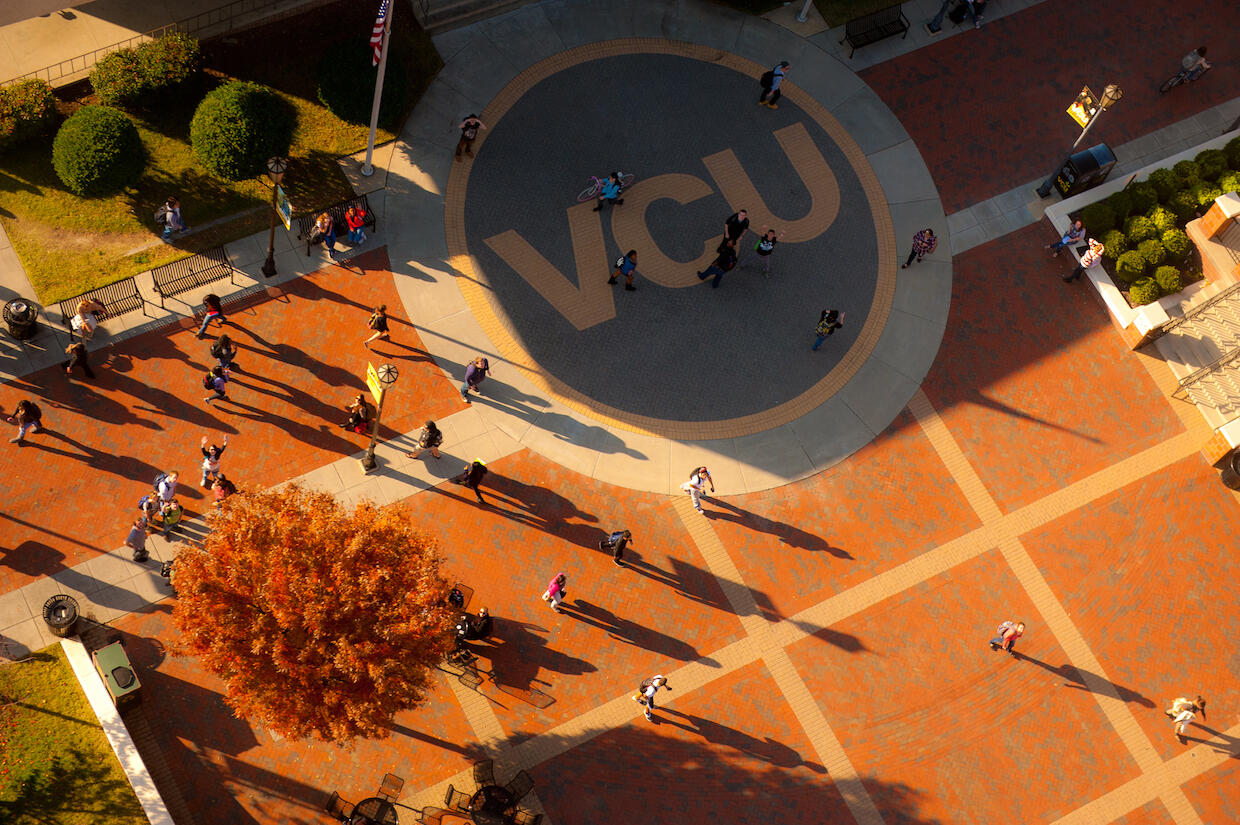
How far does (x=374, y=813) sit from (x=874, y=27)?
82.5 ft

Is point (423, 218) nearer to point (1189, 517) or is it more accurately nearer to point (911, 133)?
point (911, 133)

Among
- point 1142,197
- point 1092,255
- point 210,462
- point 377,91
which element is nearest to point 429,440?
point 210,462

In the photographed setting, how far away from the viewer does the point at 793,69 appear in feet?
99.7

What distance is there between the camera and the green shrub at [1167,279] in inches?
1082

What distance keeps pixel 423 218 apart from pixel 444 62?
5007 mm

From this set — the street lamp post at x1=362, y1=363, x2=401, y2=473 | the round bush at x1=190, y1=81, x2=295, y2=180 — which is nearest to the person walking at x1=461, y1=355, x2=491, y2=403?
the street lamp post at x1=362, y1=363, x2=401, y2=473

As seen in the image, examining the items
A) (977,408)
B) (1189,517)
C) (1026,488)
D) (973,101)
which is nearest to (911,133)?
(973,101)

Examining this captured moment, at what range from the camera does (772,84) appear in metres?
29.0

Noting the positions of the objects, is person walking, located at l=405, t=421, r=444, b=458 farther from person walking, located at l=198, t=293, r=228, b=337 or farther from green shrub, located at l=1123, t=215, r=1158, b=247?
green shrub, located at l=1123, t=215, r=1158, b=247

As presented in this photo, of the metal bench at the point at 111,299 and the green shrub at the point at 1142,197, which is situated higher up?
the metal bench at the point at 111,299

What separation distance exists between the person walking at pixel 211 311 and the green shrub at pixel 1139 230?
78.3 feet

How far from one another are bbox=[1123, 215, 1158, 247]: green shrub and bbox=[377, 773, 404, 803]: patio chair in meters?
23.3

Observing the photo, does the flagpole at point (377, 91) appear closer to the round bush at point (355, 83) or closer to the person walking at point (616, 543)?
the round bush at point (355, 83)

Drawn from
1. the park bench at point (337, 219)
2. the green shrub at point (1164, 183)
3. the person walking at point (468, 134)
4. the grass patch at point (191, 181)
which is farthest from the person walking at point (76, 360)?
the green shrub at point (1164, 183)
